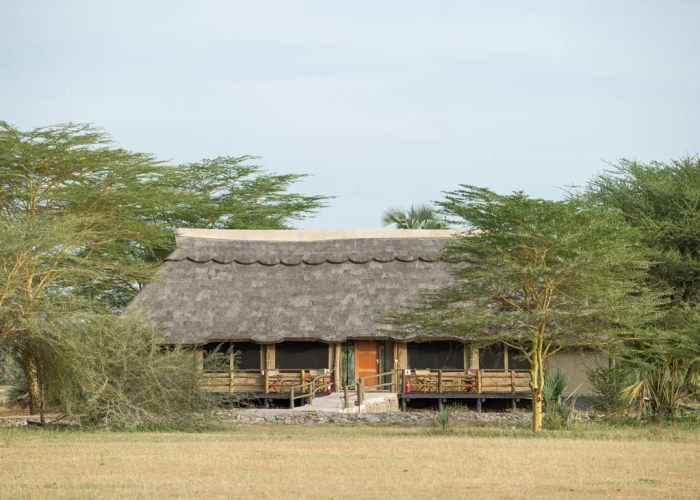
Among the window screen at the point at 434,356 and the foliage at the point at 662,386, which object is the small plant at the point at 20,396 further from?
the foliage at the point at 662,386

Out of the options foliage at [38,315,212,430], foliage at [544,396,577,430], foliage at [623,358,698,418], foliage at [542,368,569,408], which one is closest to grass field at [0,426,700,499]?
foliage at [38,315,212,430]

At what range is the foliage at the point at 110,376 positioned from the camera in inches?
848

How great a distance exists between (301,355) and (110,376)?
11.7 metres

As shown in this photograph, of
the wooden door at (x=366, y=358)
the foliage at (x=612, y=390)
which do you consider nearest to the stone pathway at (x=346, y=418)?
the foliage at (x=612, y=390)

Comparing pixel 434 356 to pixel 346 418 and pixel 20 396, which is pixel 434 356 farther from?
pixel 20 396

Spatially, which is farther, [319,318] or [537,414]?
[319,318]

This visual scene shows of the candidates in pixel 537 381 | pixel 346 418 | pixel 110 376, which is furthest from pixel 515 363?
pixel 110 376

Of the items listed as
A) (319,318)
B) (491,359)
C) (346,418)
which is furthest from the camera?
(491,359)

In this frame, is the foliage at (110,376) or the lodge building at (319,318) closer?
the foliage at (110,376)

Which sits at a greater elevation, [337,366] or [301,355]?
[301,355]

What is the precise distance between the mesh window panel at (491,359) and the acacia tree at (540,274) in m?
10.0

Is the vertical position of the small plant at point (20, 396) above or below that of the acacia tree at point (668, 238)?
below

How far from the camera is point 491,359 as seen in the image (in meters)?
32.9

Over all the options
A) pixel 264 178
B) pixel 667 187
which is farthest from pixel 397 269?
pixel 264 178
